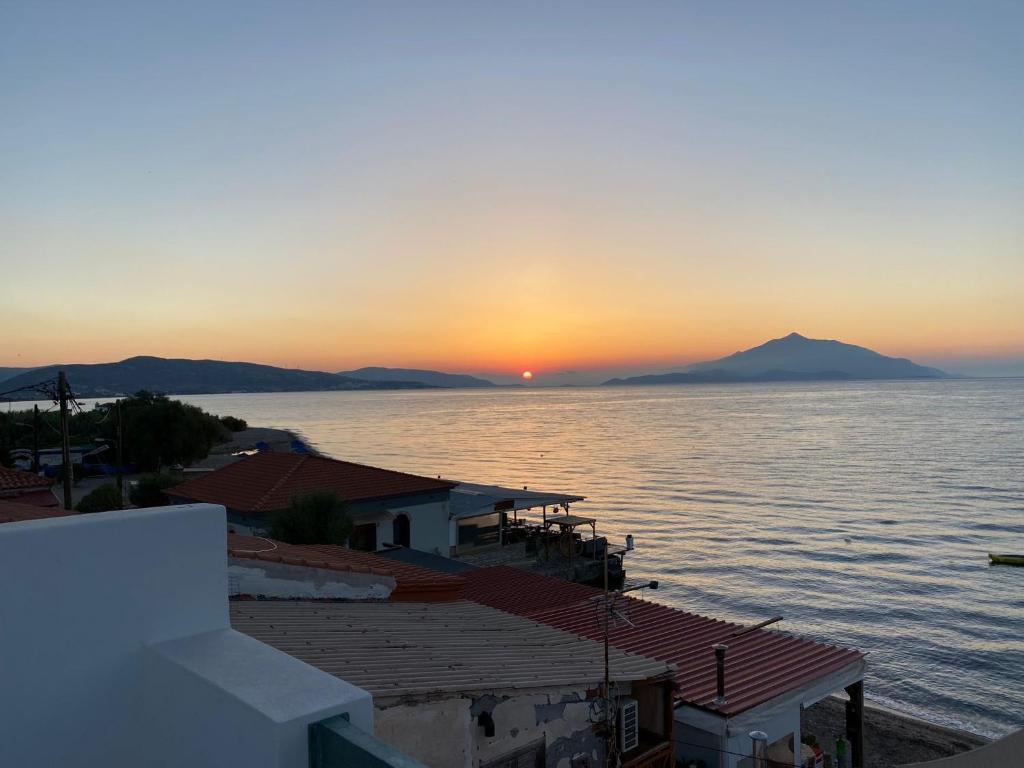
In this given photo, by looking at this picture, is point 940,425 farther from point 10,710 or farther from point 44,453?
point 10,710

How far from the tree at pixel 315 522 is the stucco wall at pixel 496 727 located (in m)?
14.2

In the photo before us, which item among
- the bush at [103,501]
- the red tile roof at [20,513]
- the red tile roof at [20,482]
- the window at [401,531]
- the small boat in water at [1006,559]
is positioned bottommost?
the small boat in water at [1006,559]

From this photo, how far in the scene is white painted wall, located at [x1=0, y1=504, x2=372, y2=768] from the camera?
3.10 m

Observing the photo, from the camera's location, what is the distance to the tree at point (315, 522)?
22.1m

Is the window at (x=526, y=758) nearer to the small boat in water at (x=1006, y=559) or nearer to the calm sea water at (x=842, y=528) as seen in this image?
the calm sea water at (x=842, y=528)

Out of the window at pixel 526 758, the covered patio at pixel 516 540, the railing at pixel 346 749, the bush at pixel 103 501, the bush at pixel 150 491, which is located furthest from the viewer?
the bush at pixel 150 491

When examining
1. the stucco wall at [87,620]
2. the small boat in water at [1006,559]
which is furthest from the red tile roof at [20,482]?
the small boat in water at [1006,559]

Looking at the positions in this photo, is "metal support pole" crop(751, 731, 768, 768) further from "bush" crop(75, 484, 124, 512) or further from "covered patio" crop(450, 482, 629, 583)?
"bush" crop(75, 484, 124, 512)

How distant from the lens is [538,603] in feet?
52.9

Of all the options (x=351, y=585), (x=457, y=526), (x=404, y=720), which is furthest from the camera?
(x=457, y=526)

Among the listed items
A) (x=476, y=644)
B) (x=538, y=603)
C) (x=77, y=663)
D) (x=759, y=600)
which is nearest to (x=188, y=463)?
(x=759, y=600)

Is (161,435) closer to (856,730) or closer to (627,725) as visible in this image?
(856,730)

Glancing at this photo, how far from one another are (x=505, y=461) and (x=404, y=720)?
3471 inches

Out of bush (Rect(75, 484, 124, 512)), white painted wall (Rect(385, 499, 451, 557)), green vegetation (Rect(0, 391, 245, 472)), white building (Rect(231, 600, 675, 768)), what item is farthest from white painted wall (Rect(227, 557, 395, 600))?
green vegetation (Rect(0, 391, 245, 472))
